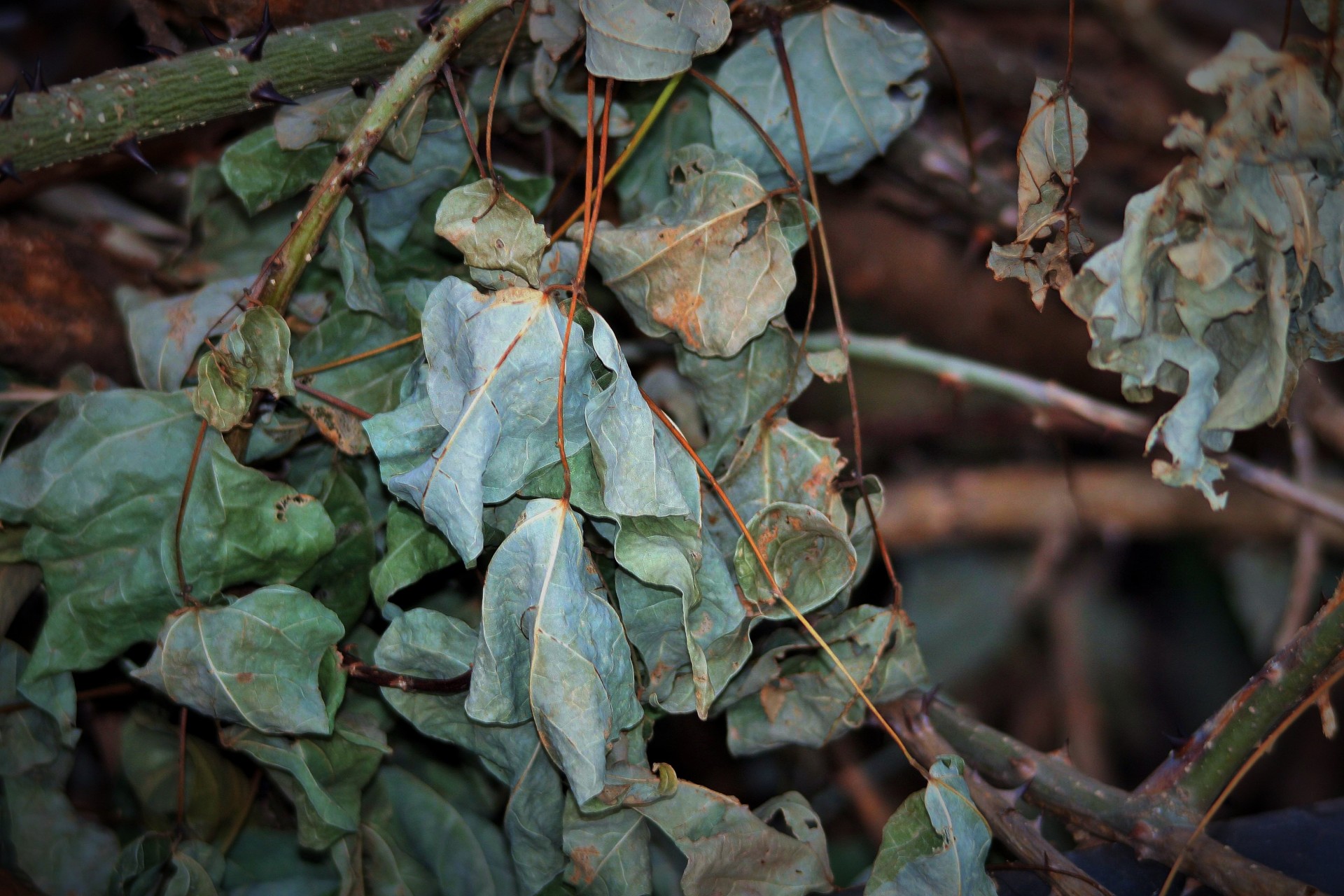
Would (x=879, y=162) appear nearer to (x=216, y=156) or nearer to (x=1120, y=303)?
(x=1120, y=303)

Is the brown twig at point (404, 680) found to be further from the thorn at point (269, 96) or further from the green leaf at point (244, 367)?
the thorn at point (269, 96)

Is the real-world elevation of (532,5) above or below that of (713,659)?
above

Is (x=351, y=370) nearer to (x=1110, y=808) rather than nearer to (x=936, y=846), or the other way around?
(x=936, y=846)

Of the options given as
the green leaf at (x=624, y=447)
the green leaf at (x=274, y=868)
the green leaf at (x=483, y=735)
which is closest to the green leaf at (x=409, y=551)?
the green leaf at (x=483, y=735)

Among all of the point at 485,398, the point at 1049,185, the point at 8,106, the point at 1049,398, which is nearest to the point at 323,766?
the point at 485,398

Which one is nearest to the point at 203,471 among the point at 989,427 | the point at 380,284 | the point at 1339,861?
the point at 380,284
